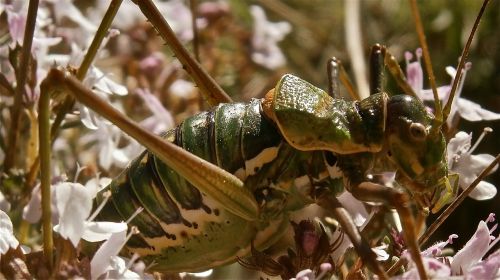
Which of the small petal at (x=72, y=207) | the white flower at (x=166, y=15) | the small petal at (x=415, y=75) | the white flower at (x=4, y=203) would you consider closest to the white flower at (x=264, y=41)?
the white flower at (x=166, y=15)

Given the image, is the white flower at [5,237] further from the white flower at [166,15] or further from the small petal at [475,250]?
the white flower at [166,15]

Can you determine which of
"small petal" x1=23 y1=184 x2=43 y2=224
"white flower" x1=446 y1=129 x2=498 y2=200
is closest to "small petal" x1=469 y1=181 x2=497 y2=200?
"white flower" x1=446 y1=129 x2=498 y2=200

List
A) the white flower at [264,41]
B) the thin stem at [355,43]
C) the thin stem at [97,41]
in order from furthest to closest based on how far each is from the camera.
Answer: the white flower at [264,41] → the thin stem at [355,43] → the thin stem at [97,41]

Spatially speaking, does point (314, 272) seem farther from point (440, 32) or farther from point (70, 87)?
point (440, 32)

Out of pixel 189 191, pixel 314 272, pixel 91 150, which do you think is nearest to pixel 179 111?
pixel 91 150

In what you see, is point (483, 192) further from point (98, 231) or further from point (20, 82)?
point (20, 82)

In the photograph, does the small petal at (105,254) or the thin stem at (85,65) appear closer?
the small petal at (105,254)

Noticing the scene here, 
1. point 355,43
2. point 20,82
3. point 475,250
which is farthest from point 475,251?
point 355,43
